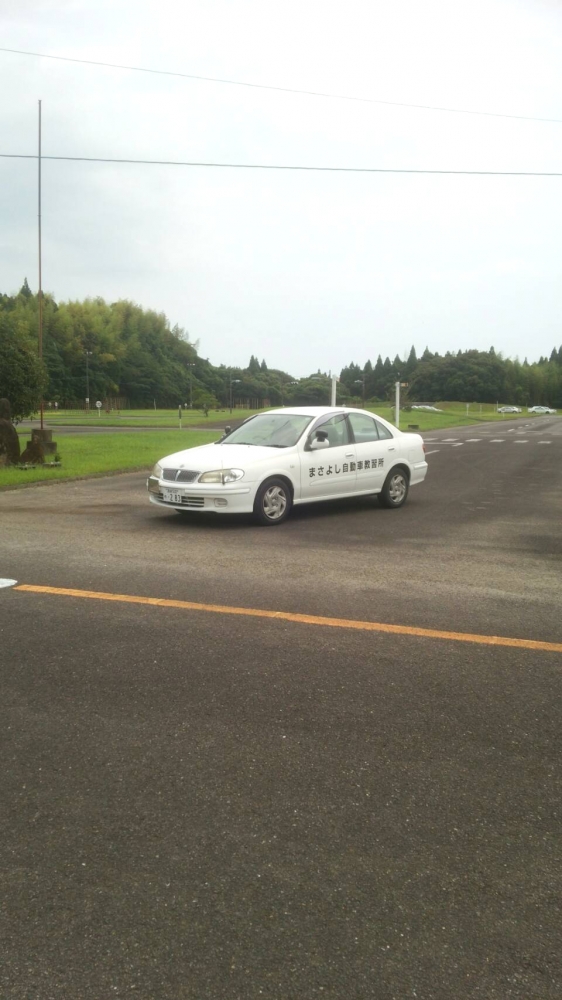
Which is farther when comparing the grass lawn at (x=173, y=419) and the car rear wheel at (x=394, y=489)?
the grass lawn at (x=173, y=419)

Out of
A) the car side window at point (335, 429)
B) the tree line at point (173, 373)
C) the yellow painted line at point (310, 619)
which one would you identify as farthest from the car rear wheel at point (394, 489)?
the tree line at point (173, 373)

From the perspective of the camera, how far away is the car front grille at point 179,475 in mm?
9672

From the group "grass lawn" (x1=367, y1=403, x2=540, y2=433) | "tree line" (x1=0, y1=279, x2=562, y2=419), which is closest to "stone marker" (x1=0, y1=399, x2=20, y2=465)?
"grass lawn" (x1=367, y1=403, x2=540, y2=433)

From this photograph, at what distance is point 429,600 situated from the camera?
20.6ft

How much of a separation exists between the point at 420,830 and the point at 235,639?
7.78 ft

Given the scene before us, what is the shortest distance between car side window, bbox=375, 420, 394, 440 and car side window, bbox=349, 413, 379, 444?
0.21 feet

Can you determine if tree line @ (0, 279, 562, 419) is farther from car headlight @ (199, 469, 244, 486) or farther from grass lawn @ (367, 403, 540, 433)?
car headlight @ (199, 469, 244, 486)

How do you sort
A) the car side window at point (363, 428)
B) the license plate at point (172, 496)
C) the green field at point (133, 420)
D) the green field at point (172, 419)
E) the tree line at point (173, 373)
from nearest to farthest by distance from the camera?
the license plate at point (172, 496) → the car side window at point (363, 428) → the green field at point (133, 420) → the green field at point (172, 419) → the tree line at point (173, 373)

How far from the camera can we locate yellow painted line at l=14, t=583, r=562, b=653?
5125 millimetres

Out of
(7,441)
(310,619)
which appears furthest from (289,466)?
(7,441)

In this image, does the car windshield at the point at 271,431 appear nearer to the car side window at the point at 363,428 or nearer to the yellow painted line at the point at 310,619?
the car side window at the point at 363,428

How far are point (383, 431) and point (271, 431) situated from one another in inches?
71.2

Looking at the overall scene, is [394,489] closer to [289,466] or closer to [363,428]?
[363,428]

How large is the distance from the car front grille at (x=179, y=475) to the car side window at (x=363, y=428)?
8.55ft
